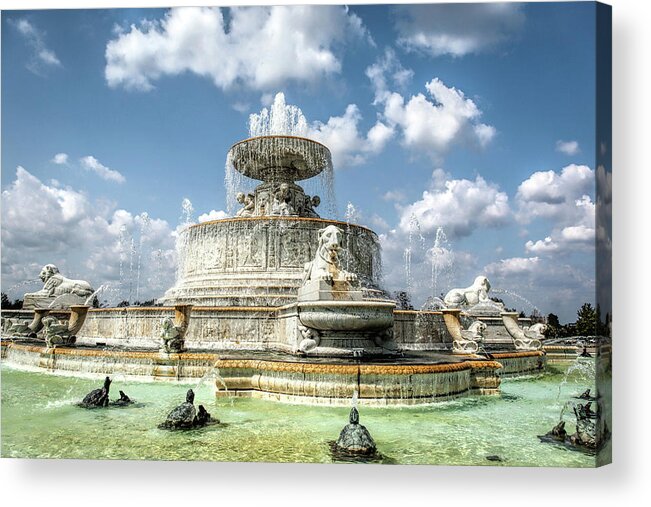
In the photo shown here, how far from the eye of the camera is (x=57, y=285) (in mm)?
19578

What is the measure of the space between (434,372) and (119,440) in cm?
498

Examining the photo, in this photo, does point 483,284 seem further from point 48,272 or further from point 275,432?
point 48,272

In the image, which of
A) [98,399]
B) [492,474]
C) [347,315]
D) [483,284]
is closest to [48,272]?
[98,399]

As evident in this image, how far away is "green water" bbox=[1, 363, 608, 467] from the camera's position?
20.1 feet

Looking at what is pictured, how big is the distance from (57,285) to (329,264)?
13684 millimetres

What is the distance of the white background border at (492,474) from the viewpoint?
5.86 metres

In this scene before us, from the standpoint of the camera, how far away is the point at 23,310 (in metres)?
18.7

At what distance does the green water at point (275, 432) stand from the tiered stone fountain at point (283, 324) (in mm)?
514

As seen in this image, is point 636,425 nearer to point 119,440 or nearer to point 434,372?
point 434,372

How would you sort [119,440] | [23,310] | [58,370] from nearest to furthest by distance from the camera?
[119,440] < [58,370] < [23,310]

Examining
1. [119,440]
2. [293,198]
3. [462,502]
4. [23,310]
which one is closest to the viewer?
[462,502]

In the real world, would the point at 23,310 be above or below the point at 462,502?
above

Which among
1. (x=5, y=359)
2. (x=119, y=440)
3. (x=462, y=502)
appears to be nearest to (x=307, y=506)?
(x=462, y=502)

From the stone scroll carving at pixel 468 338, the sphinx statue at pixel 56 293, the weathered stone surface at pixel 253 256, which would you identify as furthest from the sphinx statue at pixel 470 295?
the sphinx statue at pixel 56 293
